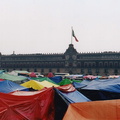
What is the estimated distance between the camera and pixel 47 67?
213 feet

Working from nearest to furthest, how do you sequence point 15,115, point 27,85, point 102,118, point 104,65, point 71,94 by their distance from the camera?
point 102,118 < point 15,115 < point 71,94 < point 27,85 < point 104,65

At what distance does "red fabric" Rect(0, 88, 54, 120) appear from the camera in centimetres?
704

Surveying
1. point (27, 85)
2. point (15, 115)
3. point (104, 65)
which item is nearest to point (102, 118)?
point (15, 115)

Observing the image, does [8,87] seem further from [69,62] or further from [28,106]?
[69,62]

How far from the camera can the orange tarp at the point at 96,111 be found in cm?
587

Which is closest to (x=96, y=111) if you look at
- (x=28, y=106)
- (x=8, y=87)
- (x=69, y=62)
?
(x=28, y=106)

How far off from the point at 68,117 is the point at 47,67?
58.8m

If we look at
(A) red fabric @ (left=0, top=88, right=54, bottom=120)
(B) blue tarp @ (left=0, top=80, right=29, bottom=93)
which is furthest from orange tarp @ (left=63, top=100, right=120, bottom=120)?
(B) blue tarp @ (left=0, top=80, right=29, bottom=93)

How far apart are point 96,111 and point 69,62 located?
5638 cm

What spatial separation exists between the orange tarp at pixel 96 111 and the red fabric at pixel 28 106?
157 centimetres

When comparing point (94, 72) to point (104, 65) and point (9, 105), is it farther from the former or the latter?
point (9, 105)

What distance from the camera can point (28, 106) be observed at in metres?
7.47

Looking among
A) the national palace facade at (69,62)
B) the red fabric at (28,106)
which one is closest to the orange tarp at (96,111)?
the red fabric at (28,106)

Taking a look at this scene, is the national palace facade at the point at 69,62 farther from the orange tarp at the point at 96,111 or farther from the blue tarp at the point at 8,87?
the orange tarp at the point at 96,111
